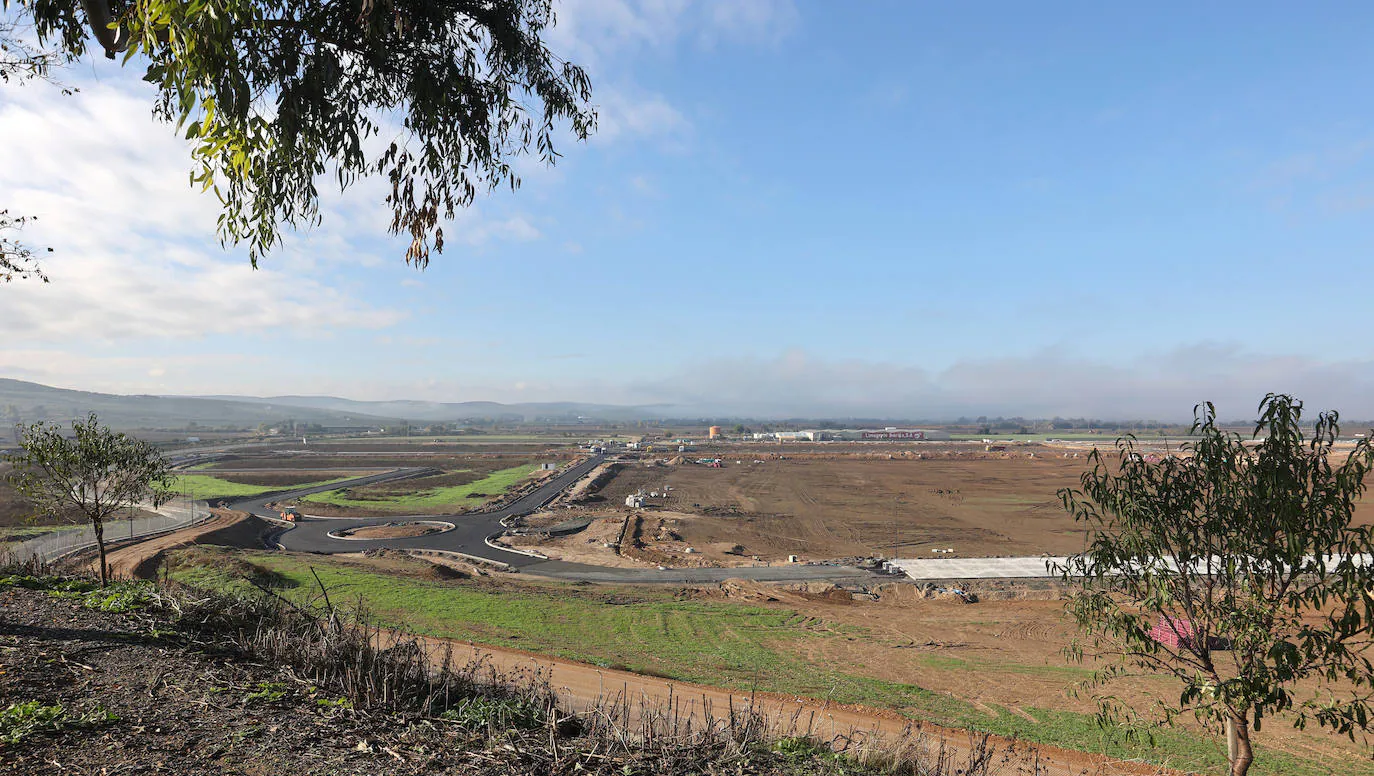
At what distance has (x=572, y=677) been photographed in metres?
14.9

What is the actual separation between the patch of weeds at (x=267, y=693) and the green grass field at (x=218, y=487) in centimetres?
7962

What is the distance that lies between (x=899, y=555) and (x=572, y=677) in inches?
1349

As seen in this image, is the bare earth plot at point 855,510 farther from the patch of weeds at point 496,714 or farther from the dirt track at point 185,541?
the patch of weeds at point 496,714

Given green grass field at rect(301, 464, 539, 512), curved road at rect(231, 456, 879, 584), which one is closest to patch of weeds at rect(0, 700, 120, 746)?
curved road at rect(231, 456, 879, 584)

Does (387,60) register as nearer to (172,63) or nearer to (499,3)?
(499,3)

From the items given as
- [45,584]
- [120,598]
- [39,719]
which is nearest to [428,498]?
[45,584]

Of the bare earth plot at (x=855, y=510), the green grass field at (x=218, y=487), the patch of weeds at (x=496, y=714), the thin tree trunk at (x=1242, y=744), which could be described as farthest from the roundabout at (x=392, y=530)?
the thin tree trunk at (x=1242, y=744)

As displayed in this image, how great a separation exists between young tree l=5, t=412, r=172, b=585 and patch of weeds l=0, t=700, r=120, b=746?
39.9ft

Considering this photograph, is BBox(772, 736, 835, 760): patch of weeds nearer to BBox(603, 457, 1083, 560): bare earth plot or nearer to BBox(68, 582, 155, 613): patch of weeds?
BBox(68, 582, 155, 613): patch of weeds

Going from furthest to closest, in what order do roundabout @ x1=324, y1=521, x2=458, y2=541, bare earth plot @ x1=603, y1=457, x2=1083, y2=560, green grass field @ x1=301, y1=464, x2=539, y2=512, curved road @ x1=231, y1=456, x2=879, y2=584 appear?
green grass field @ x1=301, y1=464, x2=539, y2=512
roundabout @ x1=324, y1=521, x2=458, y2=541
bare earth plot @ x1=603, y1=457, x2=1083, y2=560
curved road @ x1=231, y1=456, x2=879, y2=584

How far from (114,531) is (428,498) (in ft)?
106

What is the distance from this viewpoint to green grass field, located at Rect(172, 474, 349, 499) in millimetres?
71938

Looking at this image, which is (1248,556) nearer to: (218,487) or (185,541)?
(185,541)

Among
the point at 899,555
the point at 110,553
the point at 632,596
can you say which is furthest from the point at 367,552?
the point at 899,555
